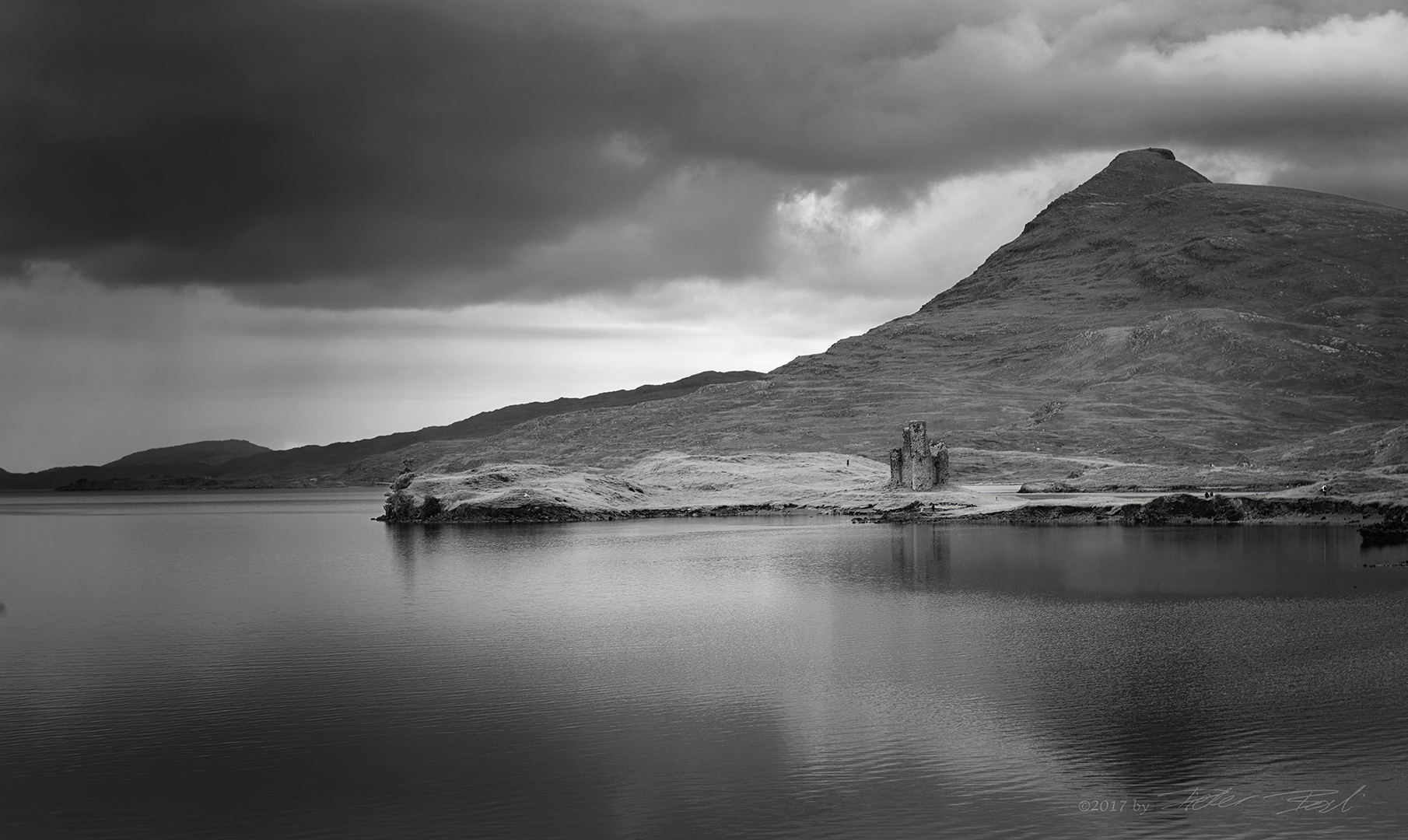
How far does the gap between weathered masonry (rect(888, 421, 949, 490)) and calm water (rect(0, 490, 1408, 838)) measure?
49.1 meters

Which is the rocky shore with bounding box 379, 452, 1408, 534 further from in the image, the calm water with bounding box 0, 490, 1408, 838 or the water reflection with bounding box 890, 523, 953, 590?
the calm water with bounding box 0, 490, 1408, 838

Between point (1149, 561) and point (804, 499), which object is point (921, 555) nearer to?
point (1149, 561)

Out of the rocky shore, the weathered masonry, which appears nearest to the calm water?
the rocky shore

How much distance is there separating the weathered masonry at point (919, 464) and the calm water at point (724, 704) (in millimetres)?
49071

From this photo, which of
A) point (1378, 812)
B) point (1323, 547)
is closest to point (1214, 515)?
point (1323, 547)

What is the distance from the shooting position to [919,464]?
105m

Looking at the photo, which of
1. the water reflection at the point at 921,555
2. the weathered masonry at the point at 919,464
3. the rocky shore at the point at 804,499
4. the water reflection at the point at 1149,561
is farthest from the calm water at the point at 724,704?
the weathered masonry at the point at 919,464

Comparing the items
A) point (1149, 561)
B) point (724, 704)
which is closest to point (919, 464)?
point (1149, 561)

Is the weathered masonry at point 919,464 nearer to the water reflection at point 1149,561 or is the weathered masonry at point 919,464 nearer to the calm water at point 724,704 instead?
the water reflection at point 1149,561

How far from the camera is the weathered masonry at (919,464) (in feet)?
344

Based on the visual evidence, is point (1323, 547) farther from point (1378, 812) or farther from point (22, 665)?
point (22, 665)

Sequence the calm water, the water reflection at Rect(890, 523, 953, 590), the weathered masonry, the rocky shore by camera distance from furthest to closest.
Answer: the weathered masonry
the rocky shore
the water reflection at Rect(890, 523, 953, 590)
the calm water

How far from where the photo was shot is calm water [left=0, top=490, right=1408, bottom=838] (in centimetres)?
1981

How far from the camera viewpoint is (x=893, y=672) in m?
30.3
